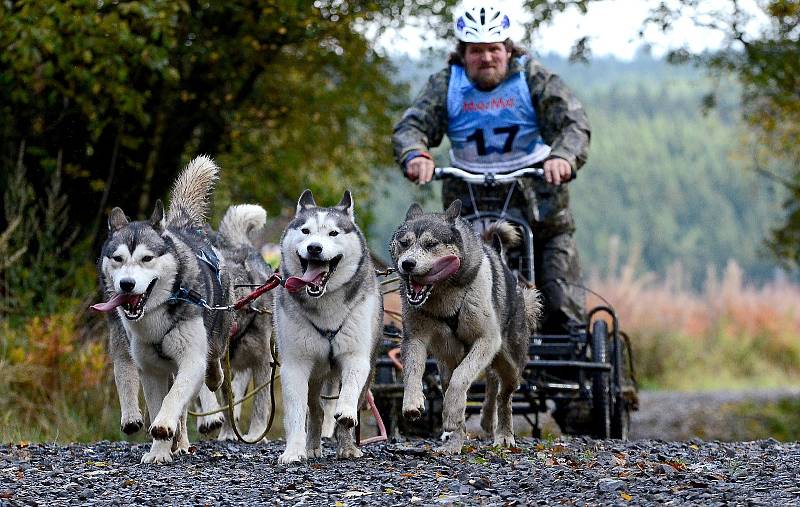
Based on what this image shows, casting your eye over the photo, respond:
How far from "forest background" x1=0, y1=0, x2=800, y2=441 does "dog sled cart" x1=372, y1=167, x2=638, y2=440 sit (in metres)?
2.18

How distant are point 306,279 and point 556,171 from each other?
2.06 metres

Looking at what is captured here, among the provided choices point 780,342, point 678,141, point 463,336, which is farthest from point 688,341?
point 678,141

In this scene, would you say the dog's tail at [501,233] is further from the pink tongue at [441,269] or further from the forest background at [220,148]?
the forest background at [220,148]

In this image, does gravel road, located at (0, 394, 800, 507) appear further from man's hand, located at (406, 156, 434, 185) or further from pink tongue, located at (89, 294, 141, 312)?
man's hand, located at (406, 156, 434, 185)

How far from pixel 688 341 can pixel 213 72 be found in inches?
437

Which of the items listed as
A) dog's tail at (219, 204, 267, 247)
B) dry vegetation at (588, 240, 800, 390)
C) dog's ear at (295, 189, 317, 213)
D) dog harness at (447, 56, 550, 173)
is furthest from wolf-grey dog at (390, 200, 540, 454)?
dry vegetation at (588, 240, 800, 390)

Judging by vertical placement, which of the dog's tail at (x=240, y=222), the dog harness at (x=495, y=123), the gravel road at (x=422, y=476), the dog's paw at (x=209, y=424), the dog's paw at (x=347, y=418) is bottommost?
the gravel road at (x=422, y=476)

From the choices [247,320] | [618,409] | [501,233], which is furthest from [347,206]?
[618,409]

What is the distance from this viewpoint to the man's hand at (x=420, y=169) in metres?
7.76

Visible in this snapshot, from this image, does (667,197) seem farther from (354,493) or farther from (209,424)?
(354,493)

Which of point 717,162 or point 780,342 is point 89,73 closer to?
point 780,342

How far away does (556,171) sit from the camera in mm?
7641

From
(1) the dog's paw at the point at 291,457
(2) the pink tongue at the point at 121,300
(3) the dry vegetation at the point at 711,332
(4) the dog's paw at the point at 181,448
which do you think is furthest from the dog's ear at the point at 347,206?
(3) the dry vegetation at the point at 711,332

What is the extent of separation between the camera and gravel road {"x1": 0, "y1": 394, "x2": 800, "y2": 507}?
17.0ft
